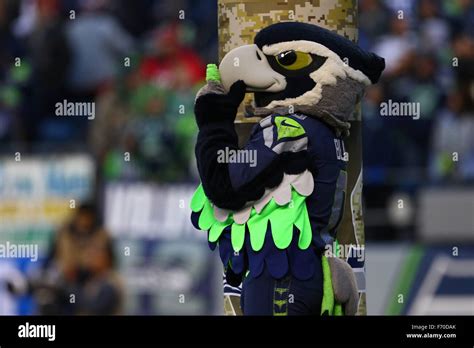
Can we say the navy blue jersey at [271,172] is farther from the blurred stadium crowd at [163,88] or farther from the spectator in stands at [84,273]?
the spectator in stands at [84,273]

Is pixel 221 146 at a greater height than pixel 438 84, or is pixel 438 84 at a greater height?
pixel 438 84

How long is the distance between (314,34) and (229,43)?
330mm

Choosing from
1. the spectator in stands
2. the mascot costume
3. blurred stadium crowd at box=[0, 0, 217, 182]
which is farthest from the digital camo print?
blurred stadium crowd at box=[0, 0, 217, 182]

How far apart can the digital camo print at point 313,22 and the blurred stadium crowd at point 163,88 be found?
4430 mm

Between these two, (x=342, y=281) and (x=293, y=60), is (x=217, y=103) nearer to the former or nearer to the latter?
(x=293, y=60)

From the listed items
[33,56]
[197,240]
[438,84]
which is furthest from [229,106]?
[33,56]

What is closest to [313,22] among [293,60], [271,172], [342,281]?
[293,60]

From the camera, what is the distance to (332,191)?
427 centimetres

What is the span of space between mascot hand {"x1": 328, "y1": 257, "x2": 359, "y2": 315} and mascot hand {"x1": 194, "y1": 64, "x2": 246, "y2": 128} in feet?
1.93

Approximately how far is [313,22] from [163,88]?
5.73m

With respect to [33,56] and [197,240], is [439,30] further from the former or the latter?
[33,56]

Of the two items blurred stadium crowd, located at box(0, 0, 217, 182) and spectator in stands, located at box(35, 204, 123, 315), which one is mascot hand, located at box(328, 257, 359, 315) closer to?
spectator in stands, located at box(35, 204, 123, 315)

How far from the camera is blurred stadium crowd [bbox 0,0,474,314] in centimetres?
931

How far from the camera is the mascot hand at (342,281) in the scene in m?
4.23
